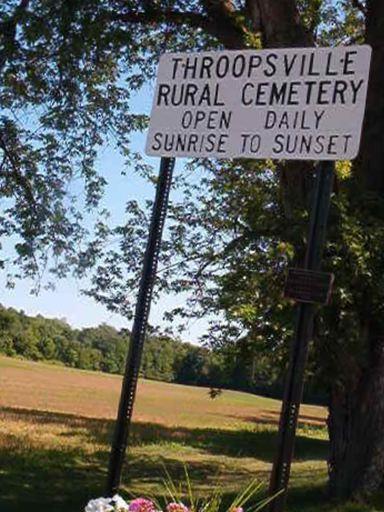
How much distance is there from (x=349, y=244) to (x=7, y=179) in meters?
7.00

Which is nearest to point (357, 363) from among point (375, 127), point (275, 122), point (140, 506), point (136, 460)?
point (375, 127)

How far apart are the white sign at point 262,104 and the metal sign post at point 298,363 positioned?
0.21 m

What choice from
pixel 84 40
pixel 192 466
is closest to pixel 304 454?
pixel 192 466

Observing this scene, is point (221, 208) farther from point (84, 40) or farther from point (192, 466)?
point (192, 466)

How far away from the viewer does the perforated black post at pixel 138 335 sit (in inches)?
162

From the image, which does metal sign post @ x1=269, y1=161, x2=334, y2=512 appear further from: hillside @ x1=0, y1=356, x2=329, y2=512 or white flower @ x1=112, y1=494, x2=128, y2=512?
hillside @ x1=0, y1=356, x2=329, y2=512

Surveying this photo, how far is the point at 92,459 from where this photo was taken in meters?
16.6

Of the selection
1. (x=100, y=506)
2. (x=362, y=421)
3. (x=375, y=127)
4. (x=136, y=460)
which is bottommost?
(x=136, y=460)

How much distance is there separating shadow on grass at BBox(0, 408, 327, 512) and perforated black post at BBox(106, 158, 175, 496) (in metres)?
6.85

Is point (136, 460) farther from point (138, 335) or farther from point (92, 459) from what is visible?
point (138, 335)

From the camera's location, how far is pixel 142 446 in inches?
831

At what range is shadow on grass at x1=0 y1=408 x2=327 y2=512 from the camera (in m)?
12.1

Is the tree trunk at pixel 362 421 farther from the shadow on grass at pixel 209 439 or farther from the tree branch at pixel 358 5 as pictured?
the shadow on grass at pixel 209 439

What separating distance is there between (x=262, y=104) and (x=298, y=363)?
1.23m
